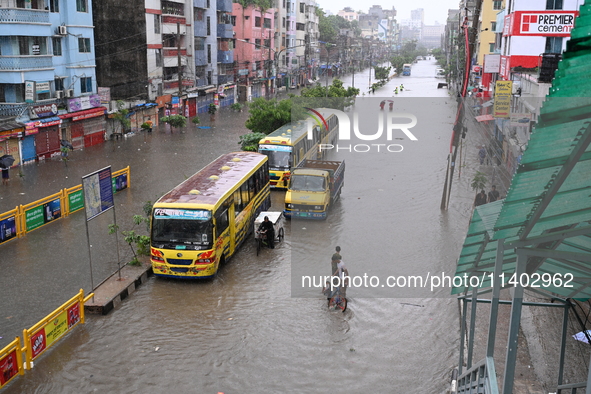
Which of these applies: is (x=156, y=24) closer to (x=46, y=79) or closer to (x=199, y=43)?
(x=199, y=43)

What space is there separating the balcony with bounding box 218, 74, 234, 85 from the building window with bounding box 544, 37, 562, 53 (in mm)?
35077

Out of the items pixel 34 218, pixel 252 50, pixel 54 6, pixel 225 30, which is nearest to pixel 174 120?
pixel 54 6

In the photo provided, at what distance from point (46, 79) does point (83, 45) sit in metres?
5.04

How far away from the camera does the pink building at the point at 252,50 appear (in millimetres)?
67562

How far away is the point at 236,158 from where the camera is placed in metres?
20.0

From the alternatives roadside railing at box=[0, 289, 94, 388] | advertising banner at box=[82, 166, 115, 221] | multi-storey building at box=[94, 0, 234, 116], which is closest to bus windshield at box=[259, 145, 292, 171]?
advertising banner at box=[82, 166, 115, 221]

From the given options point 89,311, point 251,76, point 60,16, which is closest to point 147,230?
point 89,311

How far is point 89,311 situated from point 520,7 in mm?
29651

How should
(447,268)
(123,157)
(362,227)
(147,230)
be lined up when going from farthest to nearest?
1. (123,157)
2. (362,227)
3. (147,230)
4. (447,268)

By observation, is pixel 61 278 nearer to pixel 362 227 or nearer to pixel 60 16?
pixel 362 227

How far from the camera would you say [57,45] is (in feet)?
110

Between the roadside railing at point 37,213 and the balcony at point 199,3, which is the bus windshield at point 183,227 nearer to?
the roadside railing at point 37,213

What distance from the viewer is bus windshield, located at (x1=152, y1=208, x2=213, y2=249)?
14.4 m

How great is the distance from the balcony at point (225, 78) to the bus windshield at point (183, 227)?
48458 mm
